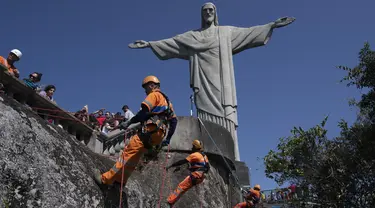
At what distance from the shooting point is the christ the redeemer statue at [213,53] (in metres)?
14.9

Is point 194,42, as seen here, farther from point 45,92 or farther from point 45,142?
point 45,142

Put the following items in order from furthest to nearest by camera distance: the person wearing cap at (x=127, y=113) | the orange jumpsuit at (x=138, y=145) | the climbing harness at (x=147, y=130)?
1. the person wearing cap at (x=127, y=113)
2. the climbing harness at (x=147, y=130)
3. the orange jumpsuit at (x=138, y=145)

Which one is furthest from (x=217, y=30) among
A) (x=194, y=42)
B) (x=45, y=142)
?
(x=45, y=142)

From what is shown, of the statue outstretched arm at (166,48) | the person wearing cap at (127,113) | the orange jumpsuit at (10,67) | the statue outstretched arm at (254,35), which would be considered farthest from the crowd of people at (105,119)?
the statue outstretched arm at (254,35)

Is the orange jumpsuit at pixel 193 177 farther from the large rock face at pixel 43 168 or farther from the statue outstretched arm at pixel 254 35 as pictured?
the statue outstretched arm at pixel 254 35

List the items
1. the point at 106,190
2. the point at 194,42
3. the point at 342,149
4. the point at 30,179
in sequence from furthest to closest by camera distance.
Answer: the point at 194,42 < the point at 342,149 < the point at 106,190 < the point at 30,179

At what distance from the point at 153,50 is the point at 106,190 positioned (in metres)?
13.1

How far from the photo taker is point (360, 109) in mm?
11156

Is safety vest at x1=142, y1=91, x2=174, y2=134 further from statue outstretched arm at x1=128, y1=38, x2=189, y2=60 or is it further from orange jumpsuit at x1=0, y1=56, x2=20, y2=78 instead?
statue outstretched arm at x1=128, y1=38, x2=189, y2=60

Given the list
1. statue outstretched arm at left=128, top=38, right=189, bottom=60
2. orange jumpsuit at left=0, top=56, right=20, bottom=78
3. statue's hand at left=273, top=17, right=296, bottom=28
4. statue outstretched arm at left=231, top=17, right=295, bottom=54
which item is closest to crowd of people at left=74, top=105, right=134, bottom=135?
orange jumpsuit at left=0, top=56, right=20, bottom=78

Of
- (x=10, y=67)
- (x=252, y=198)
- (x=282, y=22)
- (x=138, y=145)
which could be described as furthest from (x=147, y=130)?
(x=282, y=22)

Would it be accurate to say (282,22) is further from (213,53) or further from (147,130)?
(147,130)

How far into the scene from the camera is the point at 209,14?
16.7m

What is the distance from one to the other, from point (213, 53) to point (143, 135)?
11.7 metres
